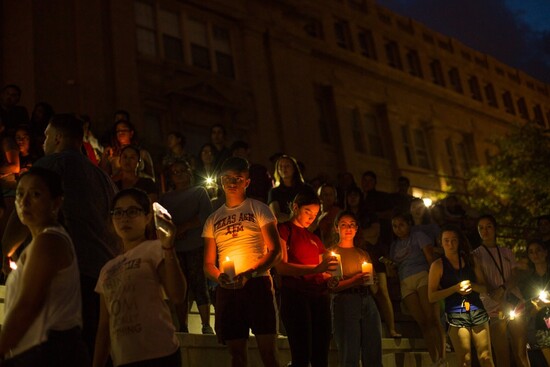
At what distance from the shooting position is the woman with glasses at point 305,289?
6070 millimetres

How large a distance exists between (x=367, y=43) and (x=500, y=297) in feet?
80.7

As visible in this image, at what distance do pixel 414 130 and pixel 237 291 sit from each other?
26.7 m

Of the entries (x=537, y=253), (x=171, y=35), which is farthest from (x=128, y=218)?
(x=171, y=35)

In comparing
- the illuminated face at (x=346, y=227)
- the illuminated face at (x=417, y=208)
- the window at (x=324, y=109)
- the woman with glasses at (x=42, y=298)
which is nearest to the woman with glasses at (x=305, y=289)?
the illuminated face at (x=346, y=227)

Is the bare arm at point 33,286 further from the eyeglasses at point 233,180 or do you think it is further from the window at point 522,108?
the window at point 522,108

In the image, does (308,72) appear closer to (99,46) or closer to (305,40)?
(305,40)

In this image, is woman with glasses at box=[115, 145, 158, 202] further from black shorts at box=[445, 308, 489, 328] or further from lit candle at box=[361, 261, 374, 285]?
black shorts at box=[445, 308, 489, 328]

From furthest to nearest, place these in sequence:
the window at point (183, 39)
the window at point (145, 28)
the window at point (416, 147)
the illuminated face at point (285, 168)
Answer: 1. the window at point (416, 147)
2. the window at point (183, 39)
3. the window at point (145, 28)
4. the illuminated face at point (285, 168)

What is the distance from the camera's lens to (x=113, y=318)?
13.1 ft

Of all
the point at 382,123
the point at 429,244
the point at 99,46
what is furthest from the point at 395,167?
the point at 429,244

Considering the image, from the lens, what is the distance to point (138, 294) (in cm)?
394

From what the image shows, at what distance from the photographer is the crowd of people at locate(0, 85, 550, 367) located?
3.65 metres

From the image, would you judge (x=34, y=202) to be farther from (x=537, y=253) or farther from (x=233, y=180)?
(x=537, y=253)

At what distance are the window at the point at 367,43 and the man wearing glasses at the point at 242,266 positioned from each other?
26124mm
